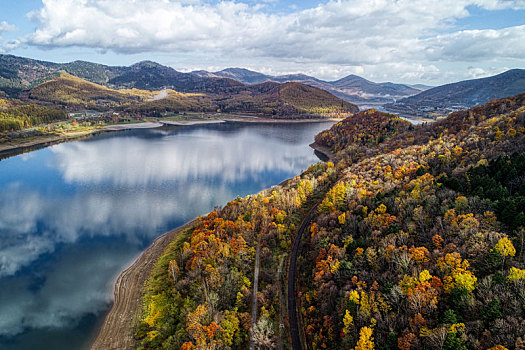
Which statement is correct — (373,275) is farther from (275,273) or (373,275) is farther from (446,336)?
(275,273)

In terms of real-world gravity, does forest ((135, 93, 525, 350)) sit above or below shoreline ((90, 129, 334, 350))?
above

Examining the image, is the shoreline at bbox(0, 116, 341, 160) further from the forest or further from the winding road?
the winding road

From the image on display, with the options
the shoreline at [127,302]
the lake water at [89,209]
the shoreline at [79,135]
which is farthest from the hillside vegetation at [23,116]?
the shoreline at [127,302]

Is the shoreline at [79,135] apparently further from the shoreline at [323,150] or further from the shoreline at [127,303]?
the shoreline at [127,303]

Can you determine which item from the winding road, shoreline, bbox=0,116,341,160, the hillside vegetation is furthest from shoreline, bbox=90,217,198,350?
the hillside vegetation

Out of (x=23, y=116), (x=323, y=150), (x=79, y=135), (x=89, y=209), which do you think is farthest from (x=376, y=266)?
(x=23, y=116)
